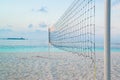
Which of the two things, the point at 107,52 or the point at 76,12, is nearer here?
the point at 107,52

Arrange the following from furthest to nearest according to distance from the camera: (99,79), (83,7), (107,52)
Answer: (99,79)
(83,7)
(107,52)

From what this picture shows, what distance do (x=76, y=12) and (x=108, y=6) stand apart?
12.8ft

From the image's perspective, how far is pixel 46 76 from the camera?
939 cm

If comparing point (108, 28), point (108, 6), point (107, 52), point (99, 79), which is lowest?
point (99, 79)

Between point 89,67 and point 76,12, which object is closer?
point 76,12

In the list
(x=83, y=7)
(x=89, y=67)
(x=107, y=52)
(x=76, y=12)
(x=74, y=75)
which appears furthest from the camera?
(x=89, y=67)

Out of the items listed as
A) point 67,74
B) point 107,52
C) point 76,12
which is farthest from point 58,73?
point 107,52

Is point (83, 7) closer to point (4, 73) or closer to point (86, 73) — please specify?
point (86, 73)

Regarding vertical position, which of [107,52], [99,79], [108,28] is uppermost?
[108,28]

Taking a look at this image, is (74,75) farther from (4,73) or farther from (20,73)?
(4,73)

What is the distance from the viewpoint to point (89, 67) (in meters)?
11.8

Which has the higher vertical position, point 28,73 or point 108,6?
point 108,6

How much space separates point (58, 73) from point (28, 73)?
1129 mm

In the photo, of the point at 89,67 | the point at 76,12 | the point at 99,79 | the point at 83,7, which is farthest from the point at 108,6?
the point at 89,67
